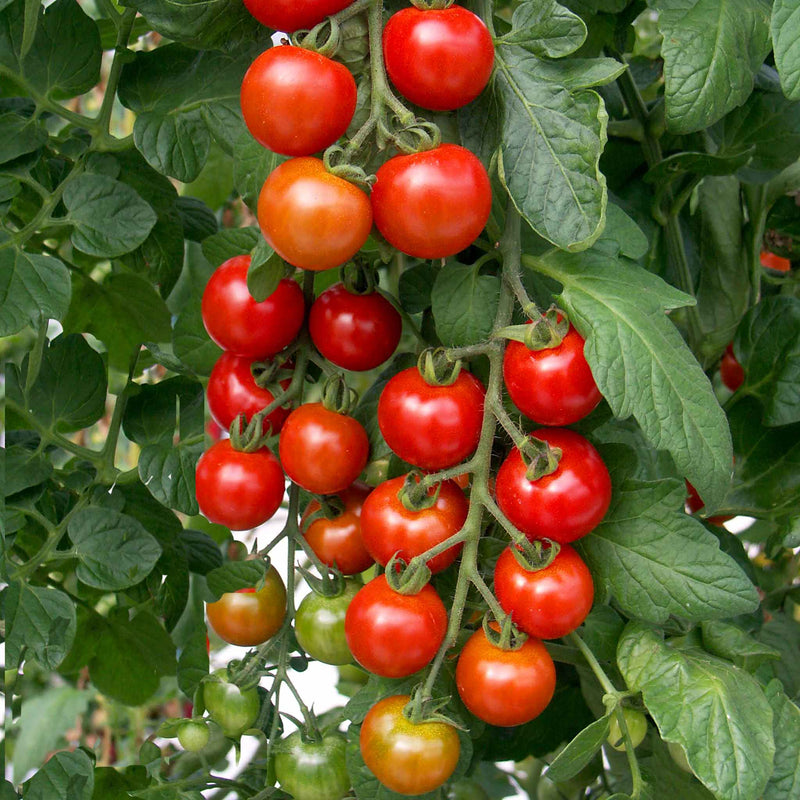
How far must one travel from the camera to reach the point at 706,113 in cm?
62

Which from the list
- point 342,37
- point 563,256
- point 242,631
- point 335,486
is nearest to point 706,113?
point 563,256

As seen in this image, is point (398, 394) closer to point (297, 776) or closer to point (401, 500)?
point (401, 500)

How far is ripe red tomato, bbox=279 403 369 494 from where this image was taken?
630mm

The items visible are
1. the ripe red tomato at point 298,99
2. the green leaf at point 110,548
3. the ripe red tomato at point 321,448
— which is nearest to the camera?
the ripe red tomato at point 298,99

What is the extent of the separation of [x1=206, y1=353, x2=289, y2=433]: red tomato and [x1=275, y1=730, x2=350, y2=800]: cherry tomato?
21 centimetres

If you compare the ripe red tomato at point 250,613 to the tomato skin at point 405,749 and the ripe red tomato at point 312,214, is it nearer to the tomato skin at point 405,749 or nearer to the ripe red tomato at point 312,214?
the tomato skin at point 405,749

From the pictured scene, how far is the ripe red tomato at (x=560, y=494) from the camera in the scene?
0.56 metres

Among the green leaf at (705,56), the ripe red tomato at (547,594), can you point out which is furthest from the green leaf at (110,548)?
the green leaf at (705,56)

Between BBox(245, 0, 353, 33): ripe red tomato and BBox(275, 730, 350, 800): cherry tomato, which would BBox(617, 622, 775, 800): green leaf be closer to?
BBox(275, 730, 350, 800): cherry tomato

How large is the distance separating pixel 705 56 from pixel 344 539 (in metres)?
0.39

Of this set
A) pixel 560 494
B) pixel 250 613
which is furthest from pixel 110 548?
pixel 560 494

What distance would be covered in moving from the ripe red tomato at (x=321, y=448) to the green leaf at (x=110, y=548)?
164mm

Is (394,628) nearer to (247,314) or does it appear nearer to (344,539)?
(344,539)

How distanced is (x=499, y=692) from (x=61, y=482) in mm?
446
